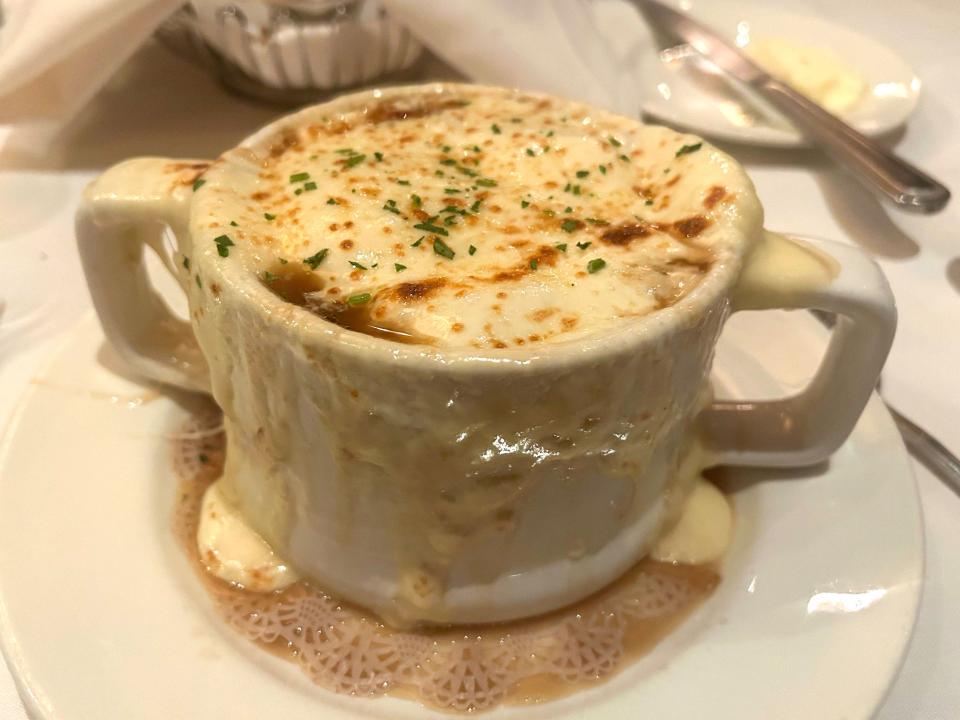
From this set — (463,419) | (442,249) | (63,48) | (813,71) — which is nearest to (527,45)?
(813,71)

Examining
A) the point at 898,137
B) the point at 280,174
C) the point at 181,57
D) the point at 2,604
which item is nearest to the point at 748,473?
the point at 280,174

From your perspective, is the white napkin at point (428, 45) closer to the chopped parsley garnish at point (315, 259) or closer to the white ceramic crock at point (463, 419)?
the white ceramic crock at point (463, 419)

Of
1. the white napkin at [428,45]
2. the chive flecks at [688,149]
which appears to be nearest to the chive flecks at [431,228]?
the chive flecks at [688,149]

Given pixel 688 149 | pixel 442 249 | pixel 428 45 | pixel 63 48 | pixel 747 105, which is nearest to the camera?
pixel 442 249

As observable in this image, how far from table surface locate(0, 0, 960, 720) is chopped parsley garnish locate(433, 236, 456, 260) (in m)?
0.55

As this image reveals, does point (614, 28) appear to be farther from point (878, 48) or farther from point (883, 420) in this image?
point (883, 420)

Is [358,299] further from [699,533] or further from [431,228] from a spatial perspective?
[699,533]

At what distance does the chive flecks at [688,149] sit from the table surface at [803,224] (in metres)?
0.47

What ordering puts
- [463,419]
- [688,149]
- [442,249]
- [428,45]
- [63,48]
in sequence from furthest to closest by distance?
[428,45] < [63,48] < [688,149] < [442,249] < [463,419]

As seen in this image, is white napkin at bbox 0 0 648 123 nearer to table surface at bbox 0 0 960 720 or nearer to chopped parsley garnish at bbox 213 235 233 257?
table surface at bbox 0 0 960 720

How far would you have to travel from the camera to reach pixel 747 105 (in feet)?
5.41

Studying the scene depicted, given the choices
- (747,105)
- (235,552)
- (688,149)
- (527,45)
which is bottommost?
(235,552)

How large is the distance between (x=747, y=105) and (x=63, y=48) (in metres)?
1.23

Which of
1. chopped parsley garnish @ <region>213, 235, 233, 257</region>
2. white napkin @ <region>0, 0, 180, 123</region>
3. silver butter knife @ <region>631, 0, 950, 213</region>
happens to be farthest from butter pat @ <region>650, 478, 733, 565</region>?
white napkin @ <region>0, 0, 180, 123</region>
